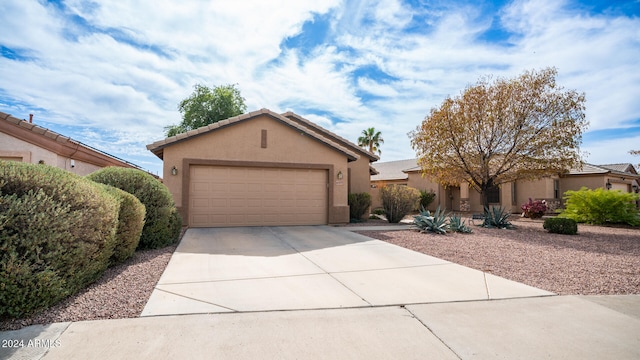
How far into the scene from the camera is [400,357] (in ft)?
10.4

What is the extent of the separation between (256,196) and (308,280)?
25.5ft

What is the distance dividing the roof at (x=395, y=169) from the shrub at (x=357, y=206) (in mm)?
12962

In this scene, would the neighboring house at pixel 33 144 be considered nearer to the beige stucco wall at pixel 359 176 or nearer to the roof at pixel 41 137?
the roof at pixel 41 137

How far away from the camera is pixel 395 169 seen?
32438 millimetres

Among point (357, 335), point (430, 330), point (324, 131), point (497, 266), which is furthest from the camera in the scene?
point (324, 131)

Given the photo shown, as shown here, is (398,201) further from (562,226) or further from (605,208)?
(605,208)

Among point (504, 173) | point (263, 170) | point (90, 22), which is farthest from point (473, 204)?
point (90, 22)

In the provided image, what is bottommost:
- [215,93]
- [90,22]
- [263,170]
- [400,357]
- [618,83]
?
[400,357]

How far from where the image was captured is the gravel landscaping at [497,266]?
422 centimetres

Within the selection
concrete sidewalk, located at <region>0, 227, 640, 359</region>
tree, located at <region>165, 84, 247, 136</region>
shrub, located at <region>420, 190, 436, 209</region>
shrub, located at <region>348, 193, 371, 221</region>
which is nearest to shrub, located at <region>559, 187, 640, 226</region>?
shrub, located at <region>348, 193, 371, 221</region>

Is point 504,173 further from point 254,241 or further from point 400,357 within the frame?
point 400,357

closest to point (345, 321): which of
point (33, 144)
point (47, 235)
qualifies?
point (47, 235)

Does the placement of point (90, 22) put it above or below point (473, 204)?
above

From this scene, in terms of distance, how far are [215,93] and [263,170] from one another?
2789cm
